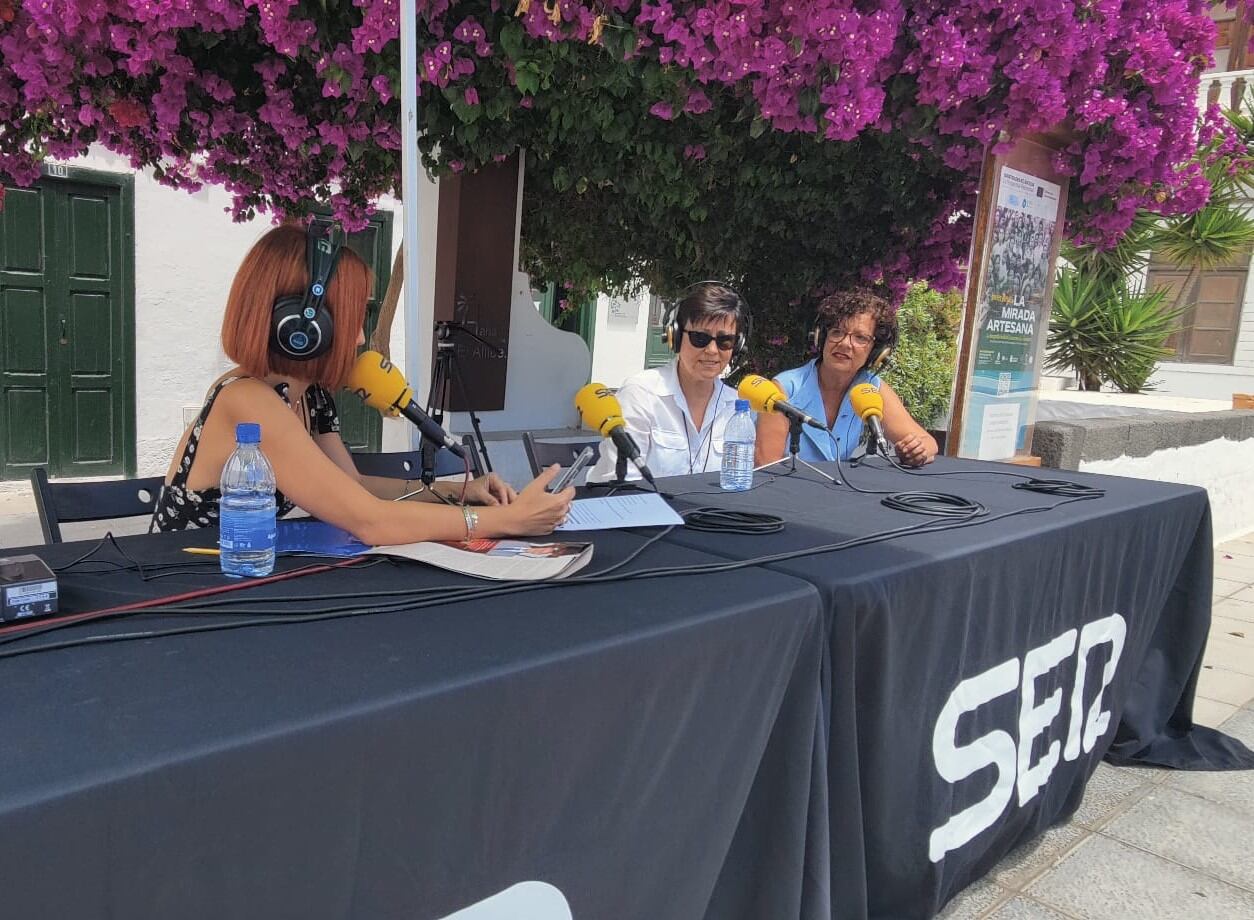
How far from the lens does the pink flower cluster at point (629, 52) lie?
9.22ft

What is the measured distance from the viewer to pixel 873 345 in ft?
11.1

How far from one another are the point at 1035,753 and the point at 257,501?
2057 millimetres

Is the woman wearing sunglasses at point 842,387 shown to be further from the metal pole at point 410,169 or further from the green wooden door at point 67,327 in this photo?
the green wooden door at point 67,327

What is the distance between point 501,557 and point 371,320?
783cm

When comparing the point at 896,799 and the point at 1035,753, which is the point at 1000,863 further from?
the point at 896,799

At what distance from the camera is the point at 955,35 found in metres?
3.25

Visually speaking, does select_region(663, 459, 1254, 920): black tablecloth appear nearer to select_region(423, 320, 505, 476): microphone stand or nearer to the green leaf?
the green leaf

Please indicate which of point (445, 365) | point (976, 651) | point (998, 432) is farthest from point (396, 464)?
point (998, 432)

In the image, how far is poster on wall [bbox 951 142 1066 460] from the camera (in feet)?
13.5

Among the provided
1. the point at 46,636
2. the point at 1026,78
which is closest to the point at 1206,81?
the point at 1026,78

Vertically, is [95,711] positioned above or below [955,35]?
below

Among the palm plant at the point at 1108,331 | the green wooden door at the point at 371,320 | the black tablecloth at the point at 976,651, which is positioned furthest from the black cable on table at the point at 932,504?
the palm plant at the point at 1108,331

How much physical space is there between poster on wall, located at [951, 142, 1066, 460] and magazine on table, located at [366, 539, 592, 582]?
10.2 ft

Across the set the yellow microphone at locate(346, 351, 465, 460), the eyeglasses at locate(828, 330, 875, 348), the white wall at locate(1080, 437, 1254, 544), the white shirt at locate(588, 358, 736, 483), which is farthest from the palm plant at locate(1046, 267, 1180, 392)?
the yellow microphone at locate(346, 351, 465, 460)
